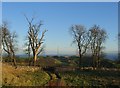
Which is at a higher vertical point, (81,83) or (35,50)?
(35,50)

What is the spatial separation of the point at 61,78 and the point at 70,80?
5.59ft

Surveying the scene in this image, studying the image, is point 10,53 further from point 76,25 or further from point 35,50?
point 76,25

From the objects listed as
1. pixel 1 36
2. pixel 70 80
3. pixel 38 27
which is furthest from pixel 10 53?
pixel 70 80

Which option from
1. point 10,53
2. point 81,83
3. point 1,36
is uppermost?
point 1,36

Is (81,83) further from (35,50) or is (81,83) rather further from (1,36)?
(1,36)

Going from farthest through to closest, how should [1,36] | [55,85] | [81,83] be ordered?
1. [1,36]
2. [81,83]
3. [55,85]

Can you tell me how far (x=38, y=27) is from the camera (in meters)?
47.1

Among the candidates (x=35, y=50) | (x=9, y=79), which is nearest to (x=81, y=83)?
(x=9, y=79)

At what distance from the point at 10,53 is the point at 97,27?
18.2 metres

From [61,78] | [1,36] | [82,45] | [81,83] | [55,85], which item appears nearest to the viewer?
[55,85]

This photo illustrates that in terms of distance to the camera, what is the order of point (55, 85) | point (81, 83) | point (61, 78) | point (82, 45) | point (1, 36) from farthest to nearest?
point (82, 45)
point (1, 36)
point (61, 78)
point (81, 83)
point (55, 85)

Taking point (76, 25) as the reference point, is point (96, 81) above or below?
below

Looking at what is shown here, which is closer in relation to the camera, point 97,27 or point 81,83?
point 81,83

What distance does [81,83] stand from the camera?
31.6 metres
